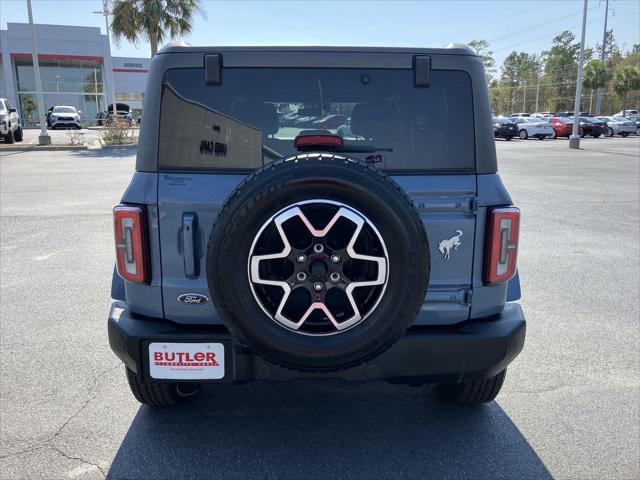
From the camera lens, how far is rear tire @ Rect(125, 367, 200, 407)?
3020 mm

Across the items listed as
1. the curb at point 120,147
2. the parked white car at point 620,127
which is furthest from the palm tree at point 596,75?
the curb at point 120,147

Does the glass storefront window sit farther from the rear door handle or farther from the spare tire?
the spare tire

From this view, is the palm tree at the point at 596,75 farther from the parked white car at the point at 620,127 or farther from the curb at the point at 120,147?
the curb at the point at 120,147

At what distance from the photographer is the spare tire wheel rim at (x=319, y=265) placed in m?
2.21

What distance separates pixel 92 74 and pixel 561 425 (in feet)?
194

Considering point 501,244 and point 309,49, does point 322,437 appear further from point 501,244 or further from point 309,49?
point 309,49

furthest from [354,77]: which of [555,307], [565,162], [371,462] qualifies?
[565,162]

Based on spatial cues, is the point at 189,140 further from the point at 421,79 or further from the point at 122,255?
the point at 421,79

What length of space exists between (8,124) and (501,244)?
26096 mm

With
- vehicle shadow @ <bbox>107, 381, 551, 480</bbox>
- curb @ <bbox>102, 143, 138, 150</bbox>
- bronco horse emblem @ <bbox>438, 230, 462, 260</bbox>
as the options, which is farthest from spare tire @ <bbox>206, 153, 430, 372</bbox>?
curb @ <bbox>102, 143, 138, 150</bbox>

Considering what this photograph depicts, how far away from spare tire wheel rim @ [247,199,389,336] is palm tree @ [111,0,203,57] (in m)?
28.7

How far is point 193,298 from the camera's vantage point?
2.59m

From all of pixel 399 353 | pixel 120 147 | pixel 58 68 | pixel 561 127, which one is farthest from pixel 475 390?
pixel 58 68

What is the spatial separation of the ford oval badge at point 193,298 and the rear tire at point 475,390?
1.56m
